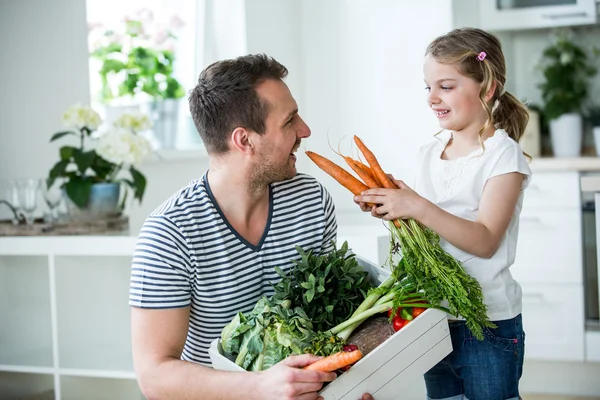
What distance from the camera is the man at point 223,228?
1.71 meters

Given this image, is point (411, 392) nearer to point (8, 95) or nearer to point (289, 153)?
point (289, 153)

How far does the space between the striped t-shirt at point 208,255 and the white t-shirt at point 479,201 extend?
0.32 meters

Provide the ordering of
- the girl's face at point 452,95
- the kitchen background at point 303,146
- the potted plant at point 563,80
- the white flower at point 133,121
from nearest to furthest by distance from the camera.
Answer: the girl's face at point 452,95
the kitchen background at point 303,146
the white flower at point 133,121
the potted plant at point 563,80

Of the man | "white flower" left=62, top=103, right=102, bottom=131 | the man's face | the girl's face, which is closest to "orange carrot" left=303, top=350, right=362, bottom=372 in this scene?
the man

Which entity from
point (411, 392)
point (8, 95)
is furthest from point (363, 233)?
point (8, 95)

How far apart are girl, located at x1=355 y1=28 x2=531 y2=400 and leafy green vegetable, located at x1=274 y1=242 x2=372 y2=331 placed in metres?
0.14

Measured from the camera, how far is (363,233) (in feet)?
9.62

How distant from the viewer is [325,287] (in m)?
1.67

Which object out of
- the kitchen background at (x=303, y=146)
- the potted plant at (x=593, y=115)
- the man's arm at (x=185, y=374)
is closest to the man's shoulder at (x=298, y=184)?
the man's arm at (x=185, y=374)

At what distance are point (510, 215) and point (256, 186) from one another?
58 cm

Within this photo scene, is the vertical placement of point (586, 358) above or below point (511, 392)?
below

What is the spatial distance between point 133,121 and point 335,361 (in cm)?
204

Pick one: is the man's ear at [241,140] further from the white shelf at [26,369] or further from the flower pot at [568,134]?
the flower pot at [568,134]

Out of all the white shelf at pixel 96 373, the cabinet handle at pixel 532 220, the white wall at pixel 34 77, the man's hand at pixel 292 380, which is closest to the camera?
the man's hand at pixel 292 380
